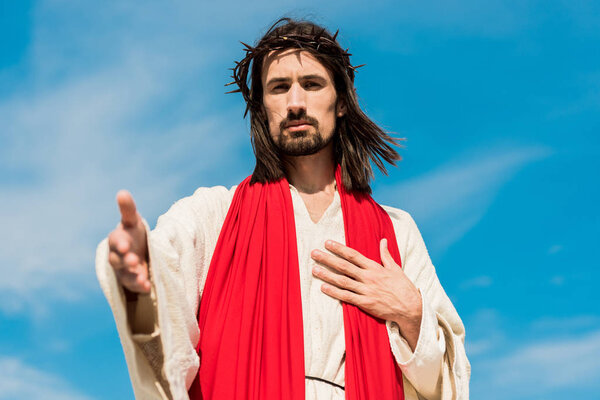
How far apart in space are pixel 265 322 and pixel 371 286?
Answer: 67 cm

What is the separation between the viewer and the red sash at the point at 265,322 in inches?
148

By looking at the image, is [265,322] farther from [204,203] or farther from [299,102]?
[299,102]

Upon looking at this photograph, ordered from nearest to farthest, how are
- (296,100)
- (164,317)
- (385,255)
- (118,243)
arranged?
1. (118,243)
2. (164,317)
3. (385,255)
4. (296,100)

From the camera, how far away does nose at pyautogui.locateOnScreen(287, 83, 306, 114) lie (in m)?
4.50

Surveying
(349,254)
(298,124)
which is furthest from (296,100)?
(349,254)

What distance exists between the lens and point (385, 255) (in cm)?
439

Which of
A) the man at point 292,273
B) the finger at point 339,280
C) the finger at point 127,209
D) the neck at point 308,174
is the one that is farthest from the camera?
the neck at point 308,174

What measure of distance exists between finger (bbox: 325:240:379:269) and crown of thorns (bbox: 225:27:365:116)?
130 cm

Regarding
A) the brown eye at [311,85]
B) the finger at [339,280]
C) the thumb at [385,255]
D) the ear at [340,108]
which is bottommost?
the finger at [339,280]

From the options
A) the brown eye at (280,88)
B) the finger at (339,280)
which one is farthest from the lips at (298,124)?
the finger at (339,280)

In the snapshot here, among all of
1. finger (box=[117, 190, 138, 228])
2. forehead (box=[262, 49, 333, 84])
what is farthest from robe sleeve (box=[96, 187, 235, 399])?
forehead (box=[262, 49, 333, 84])

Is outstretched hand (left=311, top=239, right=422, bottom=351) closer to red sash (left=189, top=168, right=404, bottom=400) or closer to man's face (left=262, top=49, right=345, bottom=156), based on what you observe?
red sash (left=189, top=168, right=404, bottom=400)

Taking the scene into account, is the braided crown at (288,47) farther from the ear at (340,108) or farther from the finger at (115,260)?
the finger at (115,260)

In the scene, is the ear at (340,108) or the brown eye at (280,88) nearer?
the brown eye at (280,88)
